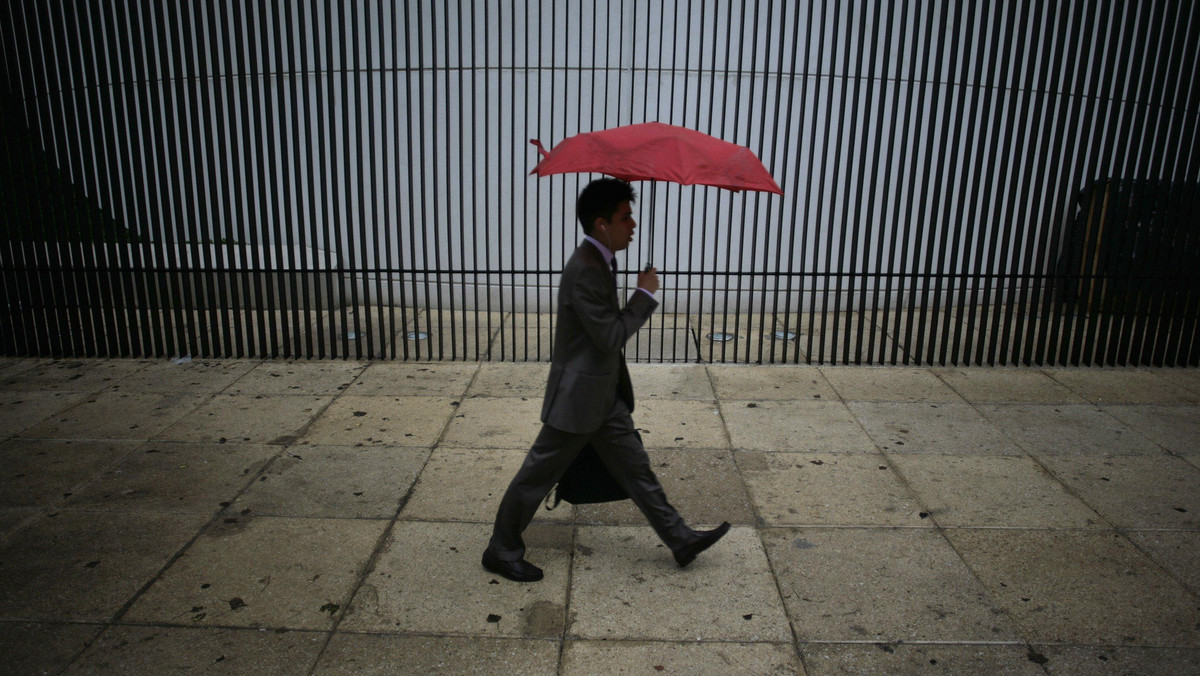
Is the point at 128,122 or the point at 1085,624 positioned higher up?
the point at 128,122

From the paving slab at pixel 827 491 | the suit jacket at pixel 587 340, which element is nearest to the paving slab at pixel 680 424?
the paving slab at pixel 827 491

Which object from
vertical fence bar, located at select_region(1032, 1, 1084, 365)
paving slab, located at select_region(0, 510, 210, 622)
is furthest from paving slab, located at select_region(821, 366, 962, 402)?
paving slab, located at select_region(0, 510, 210, 622)

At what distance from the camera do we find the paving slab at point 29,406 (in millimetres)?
5266

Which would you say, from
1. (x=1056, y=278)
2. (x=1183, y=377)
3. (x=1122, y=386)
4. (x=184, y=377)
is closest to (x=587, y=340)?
(x=184, y=377)

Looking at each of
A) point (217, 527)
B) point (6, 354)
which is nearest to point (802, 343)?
point (217, 527)

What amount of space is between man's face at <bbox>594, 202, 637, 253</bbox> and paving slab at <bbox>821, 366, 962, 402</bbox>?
3.37m

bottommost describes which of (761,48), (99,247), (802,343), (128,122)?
(802,343)

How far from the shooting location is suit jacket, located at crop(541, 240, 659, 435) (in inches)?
125

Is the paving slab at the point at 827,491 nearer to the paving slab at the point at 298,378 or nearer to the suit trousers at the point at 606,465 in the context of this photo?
the suit trousers at the point at 606,465

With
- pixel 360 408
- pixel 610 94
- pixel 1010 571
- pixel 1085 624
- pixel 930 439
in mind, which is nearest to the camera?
pixel 1085 624

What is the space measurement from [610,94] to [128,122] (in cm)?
435

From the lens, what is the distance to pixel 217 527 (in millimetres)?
3957

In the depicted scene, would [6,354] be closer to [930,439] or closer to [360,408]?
[360,408]

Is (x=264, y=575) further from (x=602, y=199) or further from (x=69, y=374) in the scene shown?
(x=69, y=374)
